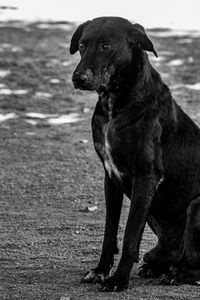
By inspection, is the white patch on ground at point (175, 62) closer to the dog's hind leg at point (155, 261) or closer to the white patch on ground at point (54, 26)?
the white patch on ground at point (54, 26)

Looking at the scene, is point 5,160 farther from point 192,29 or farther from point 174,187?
point 192,29

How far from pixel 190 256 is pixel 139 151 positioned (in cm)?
79

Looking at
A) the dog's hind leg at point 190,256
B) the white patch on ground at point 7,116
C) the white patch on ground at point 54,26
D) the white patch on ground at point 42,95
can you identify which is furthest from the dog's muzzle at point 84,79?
the white patch on ground at point 54,26

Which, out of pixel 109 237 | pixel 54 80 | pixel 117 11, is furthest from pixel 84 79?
pixel 117 11

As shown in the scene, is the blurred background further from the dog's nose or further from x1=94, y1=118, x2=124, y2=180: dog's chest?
the dog's nose

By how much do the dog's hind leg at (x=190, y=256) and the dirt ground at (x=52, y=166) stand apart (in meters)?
0.08

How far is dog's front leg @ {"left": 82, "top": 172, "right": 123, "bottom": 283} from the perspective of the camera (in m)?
6.11

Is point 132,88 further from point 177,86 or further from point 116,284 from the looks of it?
point 177,86

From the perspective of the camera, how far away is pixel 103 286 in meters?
5.93

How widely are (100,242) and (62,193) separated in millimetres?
1832

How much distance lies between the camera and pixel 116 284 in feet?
19.3

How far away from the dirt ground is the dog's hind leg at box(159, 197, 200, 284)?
80 millimetres

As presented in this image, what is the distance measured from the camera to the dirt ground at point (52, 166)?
6.18m

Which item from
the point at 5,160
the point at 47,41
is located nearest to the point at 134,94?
the point at 5,160
